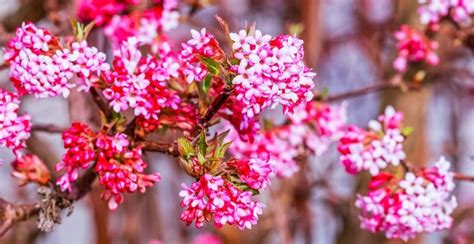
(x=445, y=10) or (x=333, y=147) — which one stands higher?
(x=445, y=10)

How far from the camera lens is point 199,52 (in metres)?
1.36

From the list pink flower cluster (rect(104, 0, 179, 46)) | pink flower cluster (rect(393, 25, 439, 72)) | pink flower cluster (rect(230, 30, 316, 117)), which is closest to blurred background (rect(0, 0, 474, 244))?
pink flower cluster (rect(393, 25, 439, 72))

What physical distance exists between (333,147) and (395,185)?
238 cm

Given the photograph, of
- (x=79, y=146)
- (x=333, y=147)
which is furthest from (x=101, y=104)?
(x=333, y=147)

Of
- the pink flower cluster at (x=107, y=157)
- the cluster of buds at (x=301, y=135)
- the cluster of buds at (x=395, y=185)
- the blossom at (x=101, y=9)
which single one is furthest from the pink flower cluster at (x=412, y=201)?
the blossom at (x=101, y=9)

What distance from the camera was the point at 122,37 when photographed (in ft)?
6.65

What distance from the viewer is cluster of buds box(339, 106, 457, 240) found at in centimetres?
168

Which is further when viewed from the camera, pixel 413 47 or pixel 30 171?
pixel 413 47

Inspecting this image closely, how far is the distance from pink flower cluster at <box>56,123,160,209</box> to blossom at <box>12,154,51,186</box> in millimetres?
283

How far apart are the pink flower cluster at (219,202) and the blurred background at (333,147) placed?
18.4 inches

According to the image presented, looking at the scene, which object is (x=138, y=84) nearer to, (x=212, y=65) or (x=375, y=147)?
(x=212, y=65)

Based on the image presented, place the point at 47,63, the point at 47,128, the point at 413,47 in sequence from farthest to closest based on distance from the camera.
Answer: the point at 413,47, the point at 47,128, the point at 47,63

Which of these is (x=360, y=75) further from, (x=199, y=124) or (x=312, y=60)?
(x=199, y=124)

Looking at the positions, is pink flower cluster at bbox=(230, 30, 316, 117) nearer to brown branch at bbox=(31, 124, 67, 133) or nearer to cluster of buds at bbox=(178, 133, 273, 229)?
cluster of buds at bbox=(178, 133, 273, 229)
